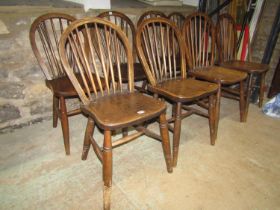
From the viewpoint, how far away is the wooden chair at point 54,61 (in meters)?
1.56

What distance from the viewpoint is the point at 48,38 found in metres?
1.73

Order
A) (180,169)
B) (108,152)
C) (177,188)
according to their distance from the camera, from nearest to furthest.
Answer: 1. (108,152)
2. (177,188)
3. (180,169)

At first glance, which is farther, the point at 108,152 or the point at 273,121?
the point at 273,121

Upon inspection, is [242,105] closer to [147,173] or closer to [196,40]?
[196,40]

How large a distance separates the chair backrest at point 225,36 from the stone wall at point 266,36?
0.74 metres

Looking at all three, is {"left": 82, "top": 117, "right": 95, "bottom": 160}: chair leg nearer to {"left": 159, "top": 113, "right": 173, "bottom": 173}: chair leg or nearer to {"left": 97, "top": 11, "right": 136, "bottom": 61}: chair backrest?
{"left": 159, "top": 113, "right": 173, "bottom": 173}: chair leg

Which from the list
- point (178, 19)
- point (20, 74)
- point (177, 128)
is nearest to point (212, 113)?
point (177, 128)

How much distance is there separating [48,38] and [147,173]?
1291 millimetres

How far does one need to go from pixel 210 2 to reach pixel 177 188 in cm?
258

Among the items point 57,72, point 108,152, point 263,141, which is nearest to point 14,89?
point 57,72

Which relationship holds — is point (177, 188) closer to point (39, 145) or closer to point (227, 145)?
point (227, 145)

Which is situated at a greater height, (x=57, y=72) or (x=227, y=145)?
(x=57, y=72)

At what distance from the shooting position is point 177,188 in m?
1.41

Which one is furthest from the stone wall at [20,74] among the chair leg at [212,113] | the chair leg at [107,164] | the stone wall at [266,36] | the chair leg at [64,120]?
the stone wall at [266,36]
